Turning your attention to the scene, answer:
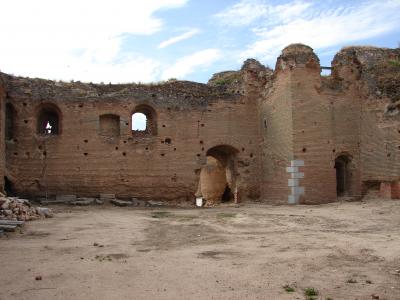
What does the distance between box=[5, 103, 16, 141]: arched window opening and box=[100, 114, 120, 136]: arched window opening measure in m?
3.64

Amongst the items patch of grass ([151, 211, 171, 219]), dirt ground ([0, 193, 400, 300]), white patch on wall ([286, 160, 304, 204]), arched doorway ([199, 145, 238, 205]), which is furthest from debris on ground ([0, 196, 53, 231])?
arched doorway ([199, 145, 238, 205])

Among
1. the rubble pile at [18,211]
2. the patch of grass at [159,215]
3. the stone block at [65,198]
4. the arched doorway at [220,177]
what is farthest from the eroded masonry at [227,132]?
the rubble pile at [18,211]

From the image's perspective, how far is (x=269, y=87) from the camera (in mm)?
18516

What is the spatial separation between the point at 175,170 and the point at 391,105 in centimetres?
917

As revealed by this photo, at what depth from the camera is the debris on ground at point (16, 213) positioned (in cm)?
984

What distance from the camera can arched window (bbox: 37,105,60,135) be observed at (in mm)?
18578

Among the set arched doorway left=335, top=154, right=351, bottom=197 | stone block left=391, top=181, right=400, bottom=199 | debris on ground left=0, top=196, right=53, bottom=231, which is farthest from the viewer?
arched doorway left=335, top=154, right=351, bottom=197

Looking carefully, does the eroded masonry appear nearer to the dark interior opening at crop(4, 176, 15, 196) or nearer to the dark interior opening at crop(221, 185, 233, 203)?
the dark interior opening at crop(4, 176, 15, 196)

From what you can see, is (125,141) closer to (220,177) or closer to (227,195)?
(227,195)

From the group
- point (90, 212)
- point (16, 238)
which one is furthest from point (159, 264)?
point (90, 212)

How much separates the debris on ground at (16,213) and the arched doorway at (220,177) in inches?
365

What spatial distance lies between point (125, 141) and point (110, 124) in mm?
1093

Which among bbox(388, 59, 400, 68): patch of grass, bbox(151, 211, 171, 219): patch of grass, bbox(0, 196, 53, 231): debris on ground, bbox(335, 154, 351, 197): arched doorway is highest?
bbox(388, 59, 400, 68): patch of grass

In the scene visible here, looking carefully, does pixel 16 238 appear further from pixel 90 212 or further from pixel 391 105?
pixel 391 105
